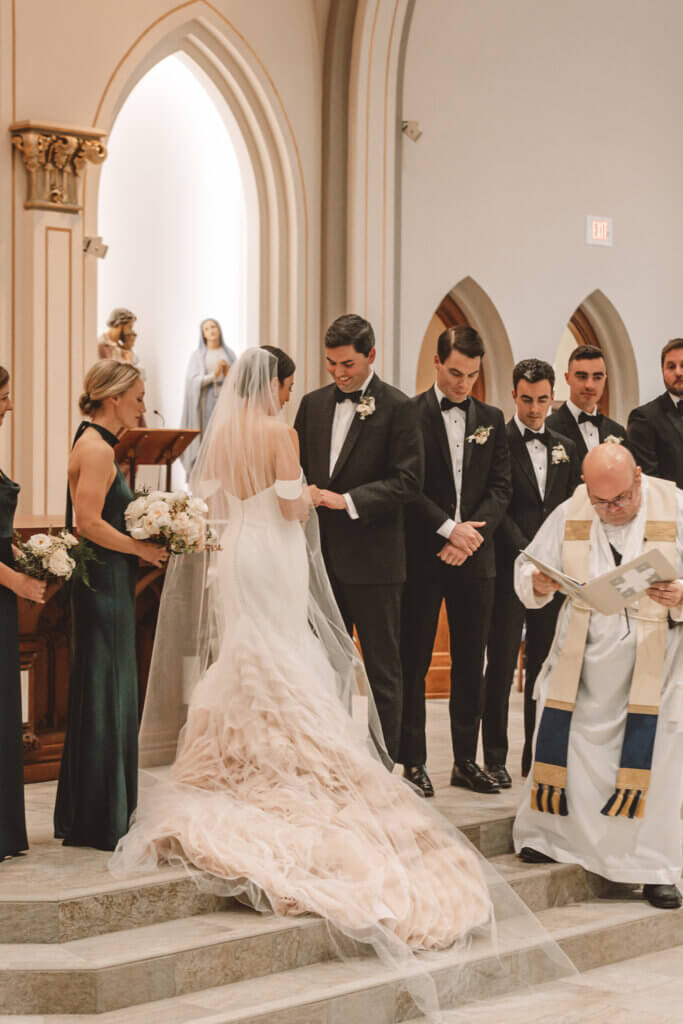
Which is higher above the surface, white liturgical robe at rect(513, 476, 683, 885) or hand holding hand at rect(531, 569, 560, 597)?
hand holding hand at rect(531, 569, 560, 597)

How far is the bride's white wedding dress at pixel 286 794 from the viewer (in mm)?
4695

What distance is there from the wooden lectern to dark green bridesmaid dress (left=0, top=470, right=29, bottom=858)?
2348 millimetres

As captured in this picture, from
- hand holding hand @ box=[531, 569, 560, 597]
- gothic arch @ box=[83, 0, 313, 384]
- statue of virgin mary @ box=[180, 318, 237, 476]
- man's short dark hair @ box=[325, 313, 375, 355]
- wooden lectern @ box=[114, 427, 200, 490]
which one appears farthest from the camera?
statue of virgin mary @ box=[180, 318, 237, 476]

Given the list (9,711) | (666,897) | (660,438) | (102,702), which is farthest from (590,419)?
(9,711)

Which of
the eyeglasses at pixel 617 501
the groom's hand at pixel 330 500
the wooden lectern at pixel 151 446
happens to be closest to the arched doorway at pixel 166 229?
the wooden lectern at pixel 151 446

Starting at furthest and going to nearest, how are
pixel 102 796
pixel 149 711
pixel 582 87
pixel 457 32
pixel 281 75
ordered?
pixel 582 87 → pixel 457 32 → pixel 281 75 → pixel 149 711 → pixel 102 796

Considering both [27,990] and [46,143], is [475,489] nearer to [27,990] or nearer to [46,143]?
[27,990]

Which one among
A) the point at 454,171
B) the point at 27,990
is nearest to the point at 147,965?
the point at 27,990

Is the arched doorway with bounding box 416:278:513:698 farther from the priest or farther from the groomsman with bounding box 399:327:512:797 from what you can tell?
the priest

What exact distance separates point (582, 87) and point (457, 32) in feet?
4.64

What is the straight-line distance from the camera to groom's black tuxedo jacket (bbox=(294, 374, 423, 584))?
5746mm

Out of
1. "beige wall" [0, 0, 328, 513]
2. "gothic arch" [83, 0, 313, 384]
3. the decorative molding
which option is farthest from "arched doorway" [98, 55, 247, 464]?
the decorative molding

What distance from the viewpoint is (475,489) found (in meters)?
Result: 6.05

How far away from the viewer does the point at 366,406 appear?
5.73 metres
